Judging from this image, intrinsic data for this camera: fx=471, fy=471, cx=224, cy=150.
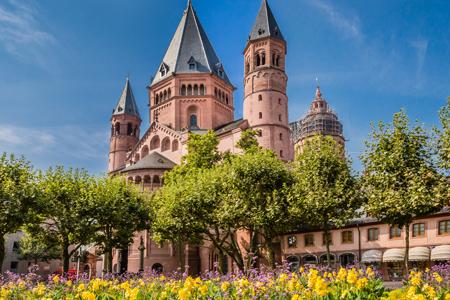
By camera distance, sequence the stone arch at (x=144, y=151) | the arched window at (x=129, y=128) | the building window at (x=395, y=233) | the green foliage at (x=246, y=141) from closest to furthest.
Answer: the building window at (x=395, y=233), the green foliage at (x=246, y=141), the stone arch at (x=144, y=151), the arched window at (x=129, y=128)

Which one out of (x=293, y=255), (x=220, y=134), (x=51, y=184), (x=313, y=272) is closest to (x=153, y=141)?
(x=220, y=134)

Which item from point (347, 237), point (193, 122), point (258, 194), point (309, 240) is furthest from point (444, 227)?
point (193, 122)

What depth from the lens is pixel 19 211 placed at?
3428cm

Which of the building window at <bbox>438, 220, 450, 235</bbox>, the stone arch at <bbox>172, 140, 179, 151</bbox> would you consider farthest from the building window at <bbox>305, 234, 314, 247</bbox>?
the stone arch at <bbox>172, 140, 179, 151</bbox>

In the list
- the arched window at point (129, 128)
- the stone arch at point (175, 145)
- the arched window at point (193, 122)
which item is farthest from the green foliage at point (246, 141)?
the arched window at point (129, 128)

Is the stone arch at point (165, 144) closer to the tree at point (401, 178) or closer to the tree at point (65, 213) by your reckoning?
the tree at point (65, 213)

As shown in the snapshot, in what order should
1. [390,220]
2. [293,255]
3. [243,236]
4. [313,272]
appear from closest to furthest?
[313,272] < [390,220] < [293,255] < [243,236]

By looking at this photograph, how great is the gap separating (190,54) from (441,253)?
2242 inches

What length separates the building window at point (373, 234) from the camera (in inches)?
1843

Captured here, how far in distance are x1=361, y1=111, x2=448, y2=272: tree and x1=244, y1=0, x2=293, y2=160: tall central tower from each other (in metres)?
31.9

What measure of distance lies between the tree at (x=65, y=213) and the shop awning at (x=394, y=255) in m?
27.1

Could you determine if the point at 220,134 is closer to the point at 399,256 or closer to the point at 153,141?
the point at 153,141

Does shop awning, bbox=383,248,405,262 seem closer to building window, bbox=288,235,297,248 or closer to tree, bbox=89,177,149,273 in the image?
building window, bbox=288,235,297,248

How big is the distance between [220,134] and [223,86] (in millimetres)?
16409
